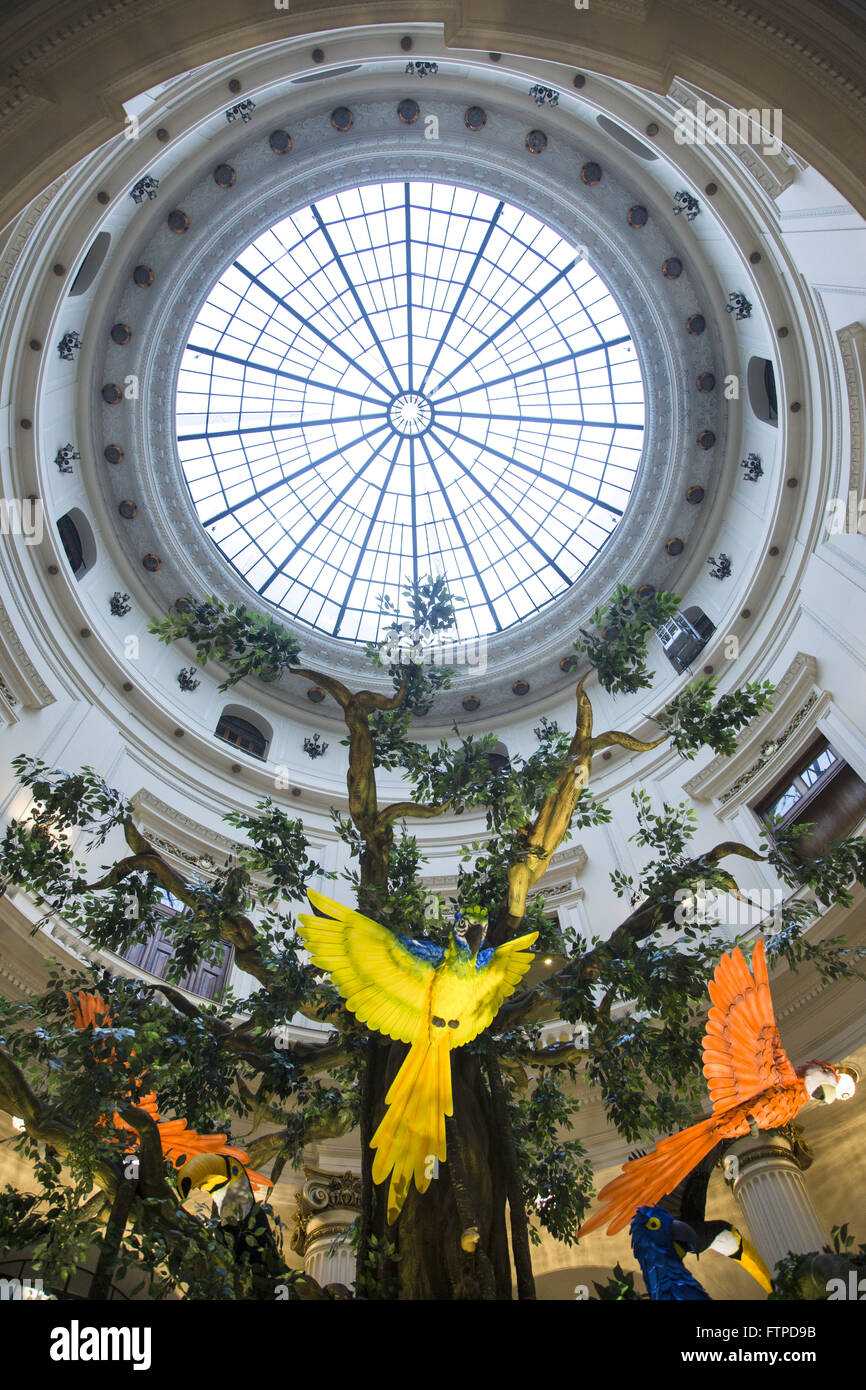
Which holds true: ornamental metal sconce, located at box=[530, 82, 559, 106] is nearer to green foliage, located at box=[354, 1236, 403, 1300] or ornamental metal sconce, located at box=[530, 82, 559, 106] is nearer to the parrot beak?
the parrot beak

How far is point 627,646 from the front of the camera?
32.3 feet

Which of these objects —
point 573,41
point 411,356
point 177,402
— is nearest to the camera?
point 573,41

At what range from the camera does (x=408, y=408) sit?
66.9ft

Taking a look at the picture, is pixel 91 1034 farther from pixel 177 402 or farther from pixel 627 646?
pixel 177 402

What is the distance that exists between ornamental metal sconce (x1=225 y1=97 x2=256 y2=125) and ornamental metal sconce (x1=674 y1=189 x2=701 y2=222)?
8025mm

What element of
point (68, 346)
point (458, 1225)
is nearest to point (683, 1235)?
point (458, 1225)

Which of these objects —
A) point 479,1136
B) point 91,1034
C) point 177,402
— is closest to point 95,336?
point 177,402

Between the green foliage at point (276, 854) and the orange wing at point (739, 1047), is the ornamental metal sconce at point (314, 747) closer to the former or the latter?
the green foliage at point (276, 854)

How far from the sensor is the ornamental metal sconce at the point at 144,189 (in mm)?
15678

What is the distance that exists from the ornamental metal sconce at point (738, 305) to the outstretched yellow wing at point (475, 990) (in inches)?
548

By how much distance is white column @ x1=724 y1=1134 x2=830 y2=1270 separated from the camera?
358 inches

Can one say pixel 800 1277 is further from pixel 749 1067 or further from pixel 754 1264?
pixel 749 1067

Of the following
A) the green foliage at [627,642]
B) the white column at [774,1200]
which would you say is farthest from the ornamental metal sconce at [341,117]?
the white column at [774,1200]
